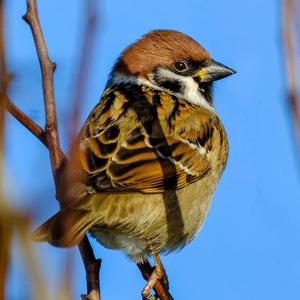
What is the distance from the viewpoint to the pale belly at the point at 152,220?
3385mm

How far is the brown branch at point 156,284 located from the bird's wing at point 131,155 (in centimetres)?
50

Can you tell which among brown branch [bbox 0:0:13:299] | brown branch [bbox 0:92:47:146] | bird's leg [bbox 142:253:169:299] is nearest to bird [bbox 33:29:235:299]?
bird's leg [bbox 142:253:169:299]

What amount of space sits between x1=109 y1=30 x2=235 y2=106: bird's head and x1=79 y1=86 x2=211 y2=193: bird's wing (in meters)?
0.42

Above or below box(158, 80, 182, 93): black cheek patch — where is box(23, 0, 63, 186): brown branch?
below

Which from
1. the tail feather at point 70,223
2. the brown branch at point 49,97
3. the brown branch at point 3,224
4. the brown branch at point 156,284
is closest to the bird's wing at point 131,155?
the tail feather at point 70,223

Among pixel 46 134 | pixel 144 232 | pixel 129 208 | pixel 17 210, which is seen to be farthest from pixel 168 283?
pixel 17 210

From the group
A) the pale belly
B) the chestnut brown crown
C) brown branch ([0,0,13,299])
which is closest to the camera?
brown branch ([0,0,13,299])

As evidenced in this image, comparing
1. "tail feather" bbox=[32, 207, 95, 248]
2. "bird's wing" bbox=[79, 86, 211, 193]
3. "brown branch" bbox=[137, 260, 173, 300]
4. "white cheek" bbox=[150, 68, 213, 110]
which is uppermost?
"white cheek" bbox=[150, 68, 213, 110]

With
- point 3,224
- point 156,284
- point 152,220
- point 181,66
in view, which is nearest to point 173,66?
point 181,66

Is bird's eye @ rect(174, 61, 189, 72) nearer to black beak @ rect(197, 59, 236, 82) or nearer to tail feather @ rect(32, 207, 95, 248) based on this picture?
black beak @ rect(197, 59, 236, 82)

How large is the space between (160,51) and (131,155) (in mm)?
1163

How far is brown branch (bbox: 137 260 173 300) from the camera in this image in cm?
323

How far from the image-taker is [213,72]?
4492 mm

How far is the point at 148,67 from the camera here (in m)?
4.47
